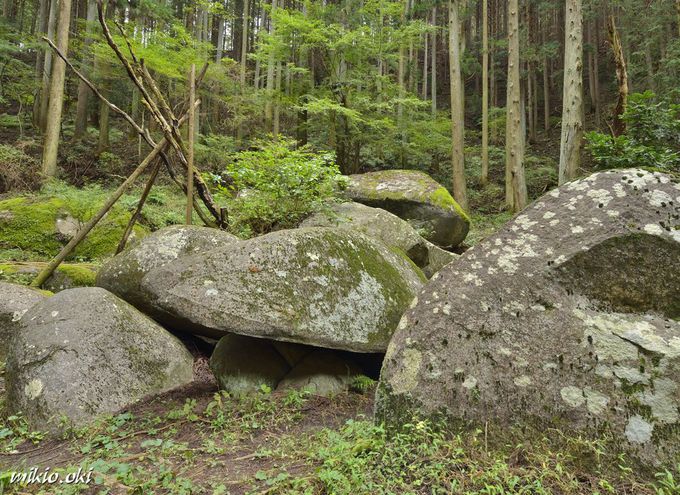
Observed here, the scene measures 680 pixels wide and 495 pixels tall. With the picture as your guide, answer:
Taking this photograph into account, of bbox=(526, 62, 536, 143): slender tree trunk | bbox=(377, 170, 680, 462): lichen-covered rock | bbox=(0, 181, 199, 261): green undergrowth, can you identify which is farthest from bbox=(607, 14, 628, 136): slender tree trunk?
bbox=(526, 62, 536, 143): slender tree trunk

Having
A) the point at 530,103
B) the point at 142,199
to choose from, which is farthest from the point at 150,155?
the point at 530,103

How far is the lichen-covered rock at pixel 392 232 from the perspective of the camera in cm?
766

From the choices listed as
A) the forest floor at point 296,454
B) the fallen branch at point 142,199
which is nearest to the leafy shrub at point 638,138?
the forest floor at point 296,454

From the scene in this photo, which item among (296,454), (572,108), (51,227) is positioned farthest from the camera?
(51,227)

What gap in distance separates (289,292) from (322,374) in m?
0.95

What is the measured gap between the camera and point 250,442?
3.27m

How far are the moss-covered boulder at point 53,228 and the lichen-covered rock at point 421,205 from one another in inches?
215

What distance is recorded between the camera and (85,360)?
3.98m

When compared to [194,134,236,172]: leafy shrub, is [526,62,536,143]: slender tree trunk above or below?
above

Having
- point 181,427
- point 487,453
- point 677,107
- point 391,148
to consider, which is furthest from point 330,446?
point 391,148

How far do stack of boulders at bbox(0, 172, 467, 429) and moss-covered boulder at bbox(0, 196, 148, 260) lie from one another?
172 inches

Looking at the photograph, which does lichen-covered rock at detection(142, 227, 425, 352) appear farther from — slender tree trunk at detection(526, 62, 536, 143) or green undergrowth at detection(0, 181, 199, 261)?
slender tree trunk at detection(526, 62, 536, 143)

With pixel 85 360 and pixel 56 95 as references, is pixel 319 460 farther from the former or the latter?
pixel 56 95

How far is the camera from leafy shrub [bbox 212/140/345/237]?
6574 millimetres
